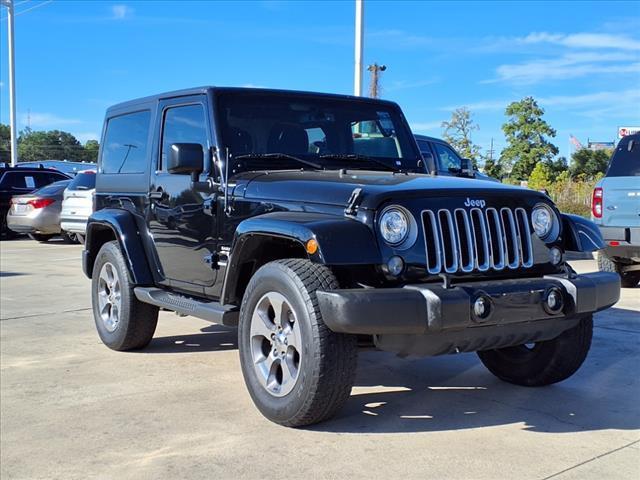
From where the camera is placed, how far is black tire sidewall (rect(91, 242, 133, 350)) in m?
5.47

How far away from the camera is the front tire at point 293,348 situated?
3514 millimetres

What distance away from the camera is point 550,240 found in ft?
13.5

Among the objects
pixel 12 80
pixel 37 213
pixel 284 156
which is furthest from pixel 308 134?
pixel 12 80

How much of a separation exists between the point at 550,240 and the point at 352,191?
1.26 meters

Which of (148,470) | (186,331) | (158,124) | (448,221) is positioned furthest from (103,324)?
(448,221)

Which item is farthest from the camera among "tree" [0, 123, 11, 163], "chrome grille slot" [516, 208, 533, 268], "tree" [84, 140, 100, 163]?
"tree" [84, 140, 100, 163]

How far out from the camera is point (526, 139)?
40.0m

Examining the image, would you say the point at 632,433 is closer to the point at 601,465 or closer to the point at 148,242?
the point at 601,465

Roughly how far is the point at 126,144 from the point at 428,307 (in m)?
3.68

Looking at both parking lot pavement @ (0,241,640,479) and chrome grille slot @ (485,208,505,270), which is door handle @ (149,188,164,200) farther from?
chrome grille slot @ (485,208,505,270)

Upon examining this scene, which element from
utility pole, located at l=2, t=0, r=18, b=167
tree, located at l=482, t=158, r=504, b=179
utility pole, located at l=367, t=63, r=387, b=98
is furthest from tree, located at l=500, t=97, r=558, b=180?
utility pole, located at l=2, t=0, r=18, b=167

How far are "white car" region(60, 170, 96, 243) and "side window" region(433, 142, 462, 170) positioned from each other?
683 centimetres

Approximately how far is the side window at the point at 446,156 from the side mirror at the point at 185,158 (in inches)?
311

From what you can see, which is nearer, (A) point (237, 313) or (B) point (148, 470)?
(B) point (148, 470)
